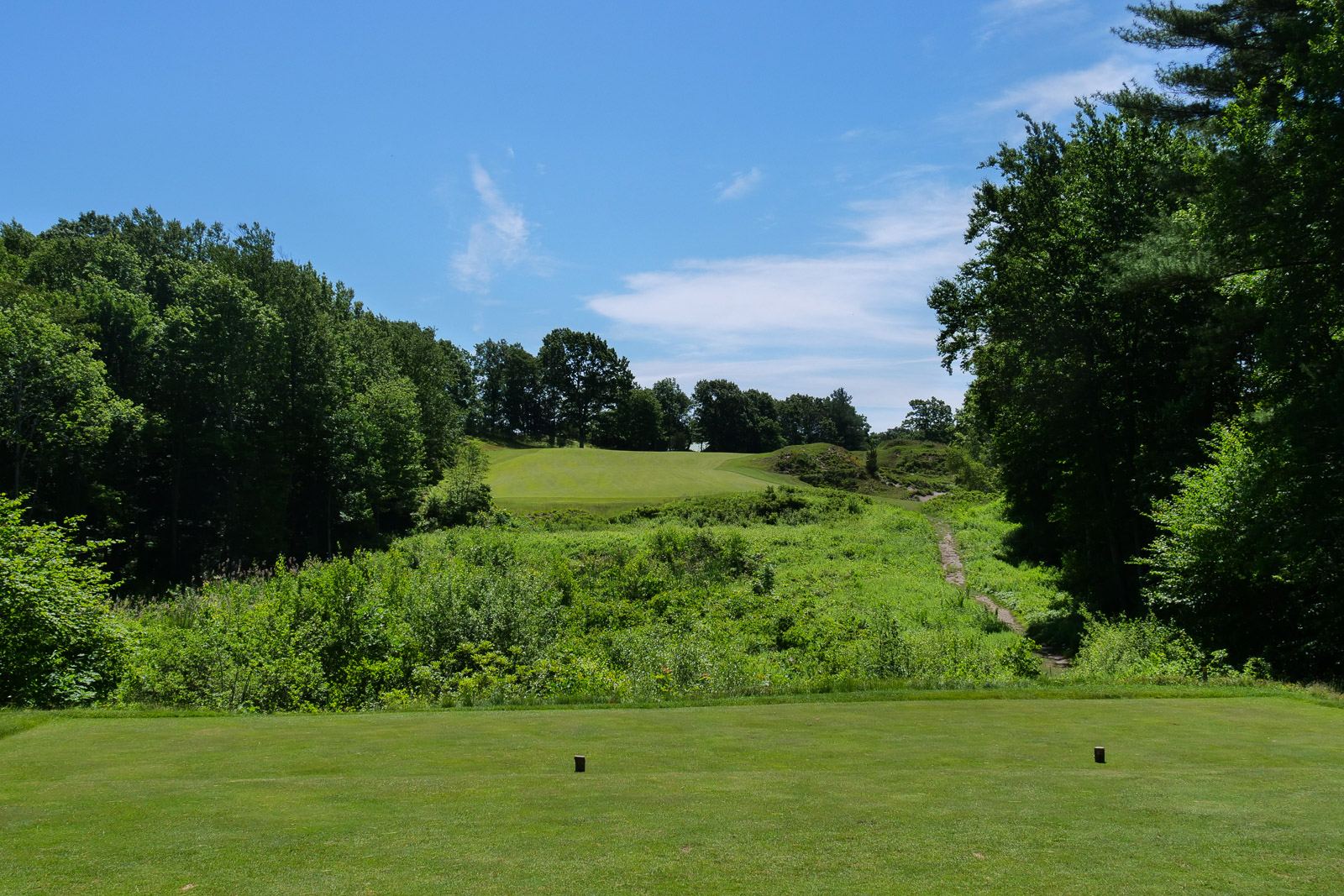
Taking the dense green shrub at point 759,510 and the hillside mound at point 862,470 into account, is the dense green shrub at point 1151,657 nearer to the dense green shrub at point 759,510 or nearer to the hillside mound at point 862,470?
the dense green shrub at point 759,510

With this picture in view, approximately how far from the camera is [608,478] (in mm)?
74250

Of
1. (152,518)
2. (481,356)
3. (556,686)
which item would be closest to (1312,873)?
(556,686)

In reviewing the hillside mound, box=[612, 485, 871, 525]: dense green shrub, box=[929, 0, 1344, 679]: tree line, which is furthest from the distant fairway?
box=[929, 0, 1344, 679]: tree line

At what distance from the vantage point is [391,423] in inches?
2048

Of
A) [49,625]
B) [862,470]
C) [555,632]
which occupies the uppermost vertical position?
[862,470]

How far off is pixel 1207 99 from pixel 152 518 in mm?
50558

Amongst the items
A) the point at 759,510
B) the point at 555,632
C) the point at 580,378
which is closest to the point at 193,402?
the point at 555,632

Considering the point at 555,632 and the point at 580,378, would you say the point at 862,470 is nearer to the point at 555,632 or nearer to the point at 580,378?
the point at 580,378

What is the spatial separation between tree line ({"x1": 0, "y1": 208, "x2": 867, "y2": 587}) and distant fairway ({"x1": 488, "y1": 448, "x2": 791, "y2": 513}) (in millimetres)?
9513

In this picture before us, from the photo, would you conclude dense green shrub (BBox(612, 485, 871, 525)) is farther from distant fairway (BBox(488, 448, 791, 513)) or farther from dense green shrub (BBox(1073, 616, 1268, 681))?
dense green shrub (BBox(1073, 616, 1268, 681))

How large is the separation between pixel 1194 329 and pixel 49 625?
2841cm

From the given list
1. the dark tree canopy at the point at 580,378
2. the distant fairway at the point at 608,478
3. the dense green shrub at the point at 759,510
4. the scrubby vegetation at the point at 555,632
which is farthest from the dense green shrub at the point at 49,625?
the dark tree canopy at the point at 580,378

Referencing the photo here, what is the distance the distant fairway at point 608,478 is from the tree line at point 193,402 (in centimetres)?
951

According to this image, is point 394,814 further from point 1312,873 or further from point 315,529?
point 315,529
